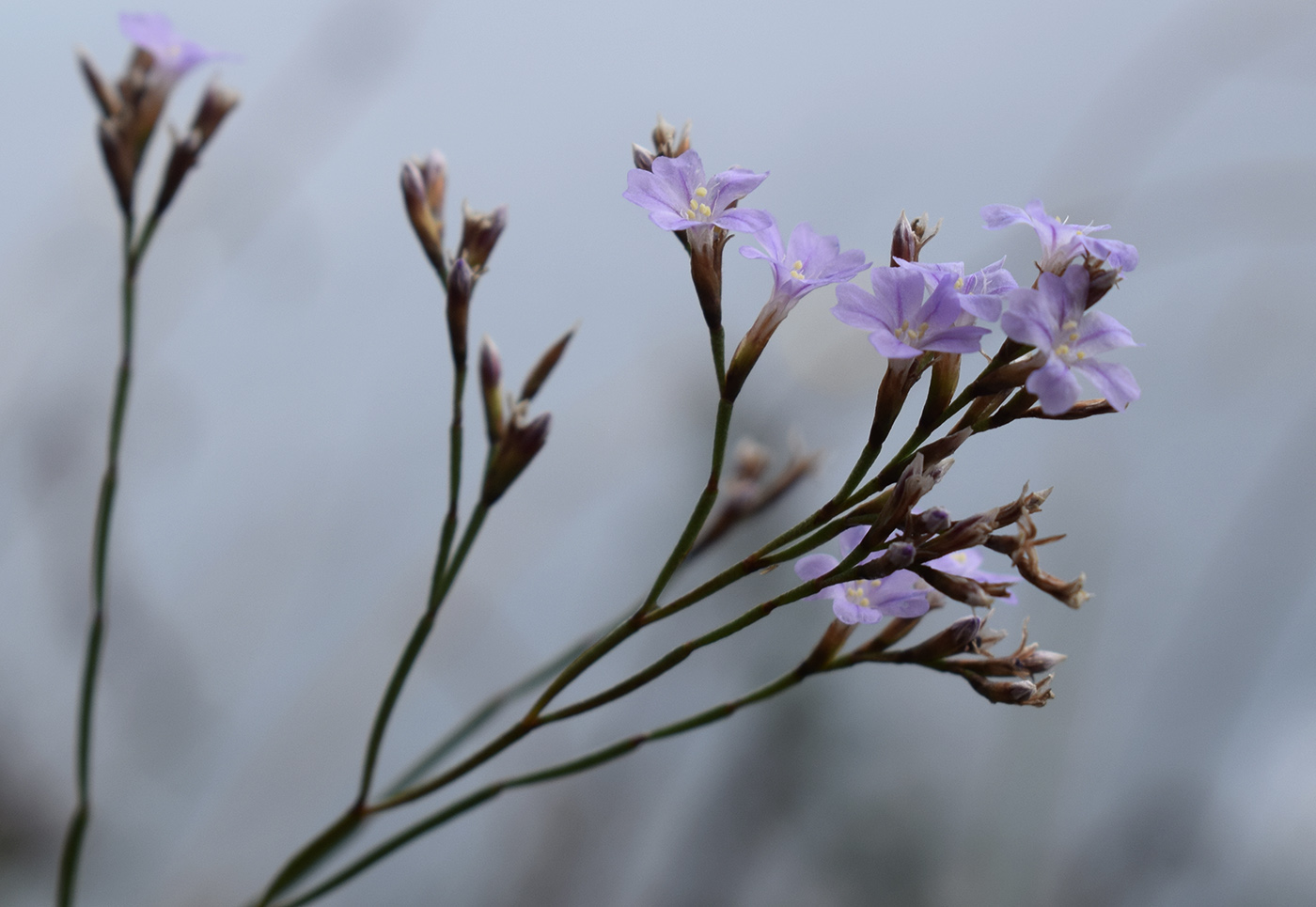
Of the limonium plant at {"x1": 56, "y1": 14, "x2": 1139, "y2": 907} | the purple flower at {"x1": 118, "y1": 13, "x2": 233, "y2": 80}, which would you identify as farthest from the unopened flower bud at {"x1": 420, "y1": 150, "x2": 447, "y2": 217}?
the purple flower at {"x1": 118, "y1": 13, "x2": 233, "y2": 80}

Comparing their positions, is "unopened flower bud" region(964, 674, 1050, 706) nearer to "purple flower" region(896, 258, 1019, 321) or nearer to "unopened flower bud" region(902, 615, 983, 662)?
"unopened flower bud" region(902, 615, 983, 662)

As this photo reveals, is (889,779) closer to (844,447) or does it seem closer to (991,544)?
(844,447)

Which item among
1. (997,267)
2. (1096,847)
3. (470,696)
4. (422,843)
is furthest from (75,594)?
(1096,847)

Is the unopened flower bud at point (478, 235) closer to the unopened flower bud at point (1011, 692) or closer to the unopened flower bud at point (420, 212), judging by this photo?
the unopened flower bud at point (420, 212)

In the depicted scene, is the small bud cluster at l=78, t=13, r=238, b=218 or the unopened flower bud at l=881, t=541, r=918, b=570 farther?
the small bud cluster at l=78, t=13, r=238, b=218

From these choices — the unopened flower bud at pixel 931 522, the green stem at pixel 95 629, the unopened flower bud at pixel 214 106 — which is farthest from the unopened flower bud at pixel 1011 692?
the unopened flower bud at pixel 214 106

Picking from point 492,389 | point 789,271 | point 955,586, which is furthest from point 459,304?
point 955,586
